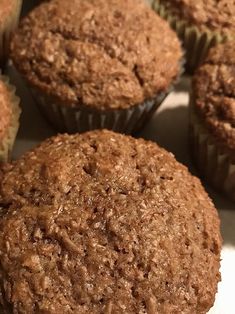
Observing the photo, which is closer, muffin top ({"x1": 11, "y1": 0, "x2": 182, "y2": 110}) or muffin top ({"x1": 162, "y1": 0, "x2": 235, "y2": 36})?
muffin top ({"x1": 11, "y1": 0, "x2": 182, "y2": 110})

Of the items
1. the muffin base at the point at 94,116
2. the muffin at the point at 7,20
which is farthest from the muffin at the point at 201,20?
the muffin at the point at 7,20

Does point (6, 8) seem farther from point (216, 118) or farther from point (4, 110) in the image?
point (216, 118)

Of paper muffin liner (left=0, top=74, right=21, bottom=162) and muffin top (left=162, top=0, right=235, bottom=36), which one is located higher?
muffin top (left=162, top=0, right=235, bottom=36)

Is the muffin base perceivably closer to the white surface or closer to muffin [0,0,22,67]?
the white surface

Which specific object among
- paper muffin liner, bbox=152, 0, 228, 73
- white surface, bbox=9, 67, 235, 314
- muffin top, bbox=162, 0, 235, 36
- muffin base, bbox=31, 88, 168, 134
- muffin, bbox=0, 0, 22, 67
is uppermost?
muffin top, bbox=162, 0, 235, 36

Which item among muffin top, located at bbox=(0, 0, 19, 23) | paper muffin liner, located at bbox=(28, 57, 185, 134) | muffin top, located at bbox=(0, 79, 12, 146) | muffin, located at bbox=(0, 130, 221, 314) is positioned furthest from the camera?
muffin top, located at bbox=(0, 0, 19, 23)

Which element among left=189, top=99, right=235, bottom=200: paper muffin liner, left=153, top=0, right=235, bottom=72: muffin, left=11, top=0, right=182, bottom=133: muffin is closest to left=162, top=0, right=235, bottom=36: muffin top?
left=153, top=0, right=235, bottom=72: muffin

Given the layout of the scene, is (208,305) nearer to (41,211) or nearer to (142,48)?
(41,211)

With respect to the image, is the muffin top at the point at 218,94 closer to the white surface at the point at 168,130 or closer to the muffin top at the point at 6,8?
the white surface at the point at 168,130
